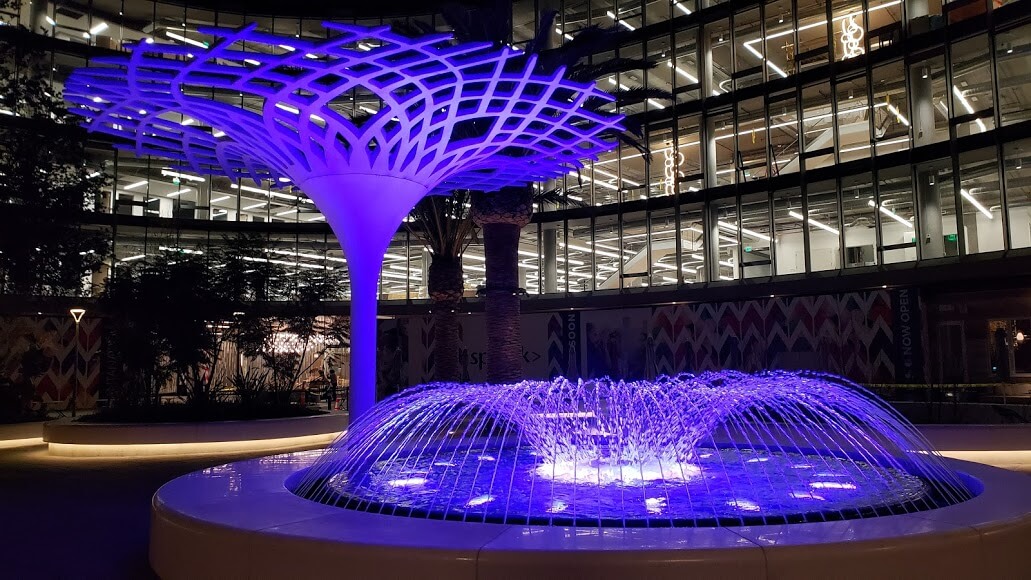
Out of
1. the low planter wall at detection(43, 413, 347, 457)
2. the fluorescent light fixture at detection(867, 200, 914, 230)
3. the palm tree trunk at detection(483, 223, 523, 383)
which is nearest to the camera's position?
the low planter wall at detection(43, 413, 347, 457)

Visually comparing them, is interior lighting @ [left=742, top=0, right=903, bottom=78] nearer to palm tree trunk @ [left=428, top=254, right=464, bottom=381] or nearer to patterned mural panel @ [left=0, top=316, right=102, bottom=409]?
palm tree trunk @ [left=428, top=254, right=464, bottom=381]

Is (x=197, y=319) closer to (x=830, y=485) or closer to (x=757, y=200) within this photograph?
(x=830, y=485)

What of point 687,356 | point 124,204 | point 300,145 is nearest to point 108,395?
point 124,204

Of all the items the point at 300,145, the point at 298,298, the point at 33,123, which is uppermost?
the point at 33,123

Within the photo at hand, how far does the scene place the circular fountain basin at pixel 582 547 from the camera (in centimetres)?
459

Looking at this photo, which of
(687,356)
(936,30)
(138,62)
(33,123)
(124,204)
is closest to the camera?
(138,62)

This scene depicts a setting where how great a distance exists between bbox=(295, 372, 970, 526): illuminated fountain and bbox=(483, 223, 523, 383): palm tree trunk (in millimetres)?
6312

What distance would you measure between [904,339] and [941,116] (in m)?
7.26

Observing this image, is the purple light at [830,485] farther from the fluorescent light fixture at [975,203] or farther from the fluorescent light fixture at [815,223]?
the fluorescent light fixture at [815,223]

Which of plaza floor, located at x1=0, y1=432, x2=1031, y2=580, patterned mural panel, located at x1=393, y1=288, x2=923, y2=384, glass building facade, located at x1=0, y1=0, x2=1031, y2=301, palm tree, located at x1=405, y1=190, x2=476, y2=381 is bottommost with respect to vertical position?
plaza floor, located at x1=0, y1=432, x2=1031, y2=580

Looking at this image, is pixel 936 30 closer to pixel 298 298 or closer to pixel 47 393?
pixel 298 298

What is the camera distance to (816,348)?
83.5 feet

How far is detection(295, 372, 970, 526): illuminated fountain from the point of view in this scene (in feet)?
22.4

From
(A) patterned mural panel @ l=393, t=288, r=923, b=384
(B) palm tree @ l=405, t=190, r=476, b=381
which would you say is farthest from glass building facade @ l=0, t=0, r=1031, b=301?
(B) palm tree @ l=405, t=190, r=476, b=381
